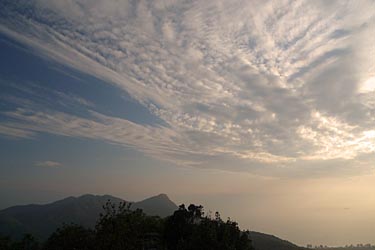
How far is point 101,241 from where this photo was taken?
37.6 m

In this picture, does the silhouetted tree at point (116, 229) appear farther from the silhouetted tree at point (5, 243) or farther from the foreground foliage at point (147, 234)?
the silhouetted tree at point (5, 243)

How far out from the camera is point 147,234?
271 feet

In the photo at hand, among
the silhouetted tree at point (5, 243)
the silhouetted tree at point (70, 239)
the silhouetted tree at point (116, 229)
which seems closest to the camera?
the silhouetted tree at point (116, 229)

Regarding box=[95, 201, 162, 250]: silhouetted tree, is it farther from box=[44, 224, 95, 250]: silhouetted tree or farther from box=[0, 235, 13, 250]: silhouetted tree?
box=[0, 235, 13, 250]: silhouetted tree

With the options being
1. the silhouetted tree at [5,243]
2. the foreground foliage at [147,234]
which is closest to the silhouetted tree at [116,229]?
the foreground foliage at [147,234]

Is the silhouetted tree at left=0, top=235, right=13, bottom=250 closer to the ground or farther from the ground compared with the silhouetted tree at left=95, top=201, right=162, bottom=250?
closer to the ground

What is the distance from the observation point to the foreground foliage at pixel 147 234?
38406 millimetres

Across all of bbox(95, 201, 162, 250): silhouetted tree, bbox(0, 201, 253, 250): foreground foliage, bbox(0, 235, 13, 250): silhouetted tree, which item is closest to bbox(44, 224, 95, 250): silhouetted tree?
bbox(0, 201, 253, 250): foreground foliage

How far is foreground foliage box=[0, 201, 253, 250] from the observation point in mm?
38406

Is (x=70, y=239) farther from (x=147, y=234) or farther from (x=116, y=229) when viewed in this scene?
(x=116, y=229)

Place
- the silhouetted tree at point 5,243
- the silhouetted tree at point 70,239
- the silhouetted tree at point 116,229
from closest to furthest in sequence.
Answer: the silhouetted tree at point 116,229
the silhouetted tree at point 70,239
the silhouetted tree at point 5,243

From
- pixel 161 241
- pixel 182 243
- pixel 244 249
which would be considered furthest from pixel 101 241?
pixel 161 241

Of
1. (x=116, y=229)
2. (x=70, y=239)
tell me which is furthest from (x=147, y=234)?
(x=116, y=229)

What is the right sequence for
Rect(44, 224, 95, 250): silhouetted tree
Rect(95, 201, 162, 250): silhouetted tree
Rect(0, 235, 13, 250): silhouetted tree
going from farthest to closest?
Rect(0, 235, 13, 250): silhouetted tree < Rect(44, 224, 95, 250): silhouetted tree < Rect(95, 201, 162, 250): silhouetted tree
